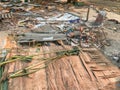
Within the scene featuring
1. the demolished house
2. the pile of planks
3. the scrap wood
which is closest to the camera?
the pile of planks

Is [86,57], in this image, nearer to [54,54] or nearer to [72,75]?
[54,54]

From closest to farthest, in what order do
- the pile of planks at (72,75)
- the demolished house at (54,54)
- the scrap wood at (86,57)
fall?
the pile of planks at (72,75) < the demolished house at (54,54) < the scrap wood at (86,57)

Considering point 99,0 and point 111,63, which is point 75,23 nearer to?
point 111,63

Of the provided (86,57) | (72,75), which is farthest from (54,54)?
(72,75)

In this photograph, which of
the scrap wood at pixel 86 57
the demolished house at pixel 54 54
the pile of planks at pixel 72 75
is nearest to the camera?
the pile of planks at pixel 72 75

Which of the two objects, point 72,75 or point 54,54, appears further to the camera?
point 54,54

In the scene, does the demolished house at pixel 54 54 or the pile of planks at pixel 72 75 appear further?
the demolished house at pixel 54 54

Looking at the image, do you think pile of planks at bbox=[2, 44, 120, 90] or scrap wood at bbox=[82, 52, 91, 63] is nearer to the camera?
pile of planks at bbox=[2, 44, 120, 90]

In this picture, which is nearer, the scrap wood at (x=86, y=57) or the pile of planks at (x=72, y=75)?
the pile of planks at (x=72, y=75)
